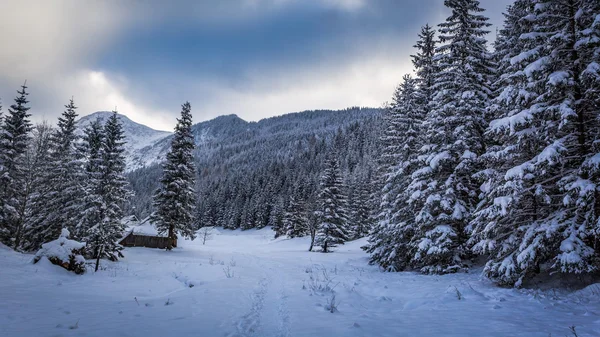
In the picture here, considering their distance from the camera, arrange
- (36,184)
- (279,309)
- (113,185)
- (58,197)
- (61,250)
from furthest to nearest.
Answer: (36,184), (58,197), (113,185), (61,250), (279,309)

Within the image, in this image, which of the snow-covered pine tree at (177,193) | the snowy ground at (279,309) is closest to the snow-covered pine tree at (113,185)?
the snow-covered pine tree at (177,193)

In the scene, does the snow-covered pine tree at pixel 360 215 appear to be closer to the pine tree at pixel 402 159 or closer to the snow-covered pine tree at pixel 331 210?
the snow-covered pine tree at pixel 331 210

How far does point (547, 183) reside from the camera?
10.1 m

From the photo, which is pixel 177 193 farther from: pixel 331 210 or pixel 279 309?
pixel 279 309

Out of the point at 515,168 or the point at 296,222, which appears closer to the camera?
the point at 515,168

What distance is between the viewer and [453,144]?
48.3ft

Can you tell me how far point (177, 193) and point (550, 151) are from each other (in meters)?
27.9

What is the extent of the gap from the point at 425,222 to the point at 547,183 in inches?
229

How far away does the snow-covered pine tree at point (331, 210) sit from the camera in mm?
36062

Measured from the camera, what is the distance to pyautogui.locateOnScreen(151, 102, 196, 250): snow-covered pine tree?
28203 millimetres

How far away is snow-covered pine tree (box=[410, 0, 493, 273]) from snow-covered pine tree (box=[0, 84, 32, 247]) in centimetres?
3000

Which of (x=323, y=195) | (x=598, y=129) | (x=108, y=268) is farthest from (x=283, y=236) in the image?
(x=598, y=129)

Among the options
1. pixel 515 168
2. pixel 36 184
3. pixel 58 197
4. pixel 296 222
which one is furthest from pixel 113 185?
pixel 296 222

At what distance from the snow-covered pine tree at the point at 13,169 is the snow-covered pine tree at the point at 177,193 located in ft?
33.3
